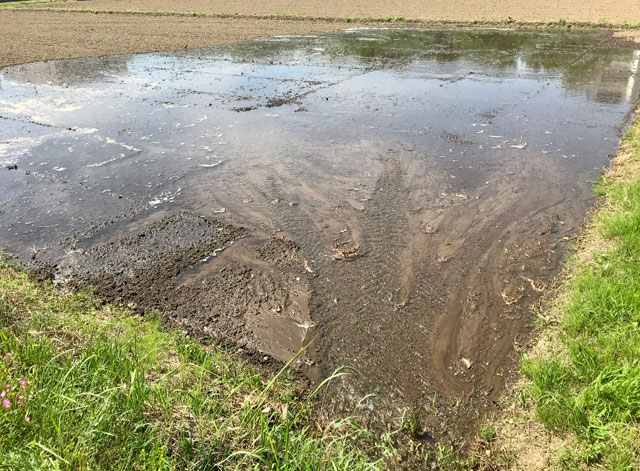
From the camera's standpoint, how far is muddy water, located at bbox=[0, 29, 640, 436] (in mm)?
3619

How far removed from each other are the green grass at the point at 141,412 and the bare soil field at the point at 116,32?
1442cm

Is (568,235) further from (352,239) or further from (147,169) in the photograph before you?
(147,169)

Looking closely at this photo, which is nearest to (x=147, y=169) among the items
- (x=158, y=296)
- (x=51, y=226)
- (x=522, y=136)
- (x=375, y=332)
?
(x=51, y=226)

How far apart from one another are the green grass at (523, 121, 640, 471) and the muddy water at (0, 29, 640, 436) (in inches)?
14.4

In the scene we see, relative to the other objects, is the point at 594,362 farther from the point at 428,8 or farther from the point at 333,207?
the point at 428,8

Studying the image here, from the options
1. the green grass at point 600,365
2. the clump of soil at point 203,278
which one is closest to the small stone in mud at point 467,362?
the green grass at point 600,365

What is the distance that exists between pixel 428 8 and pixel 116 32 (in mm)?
15257

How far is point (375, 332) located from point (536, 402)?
4.07 feet

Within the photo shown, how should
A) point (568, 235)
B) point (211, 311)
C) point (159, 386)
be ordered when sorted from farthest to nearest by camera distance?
1. point (568, 235)
2. point (211, 311)
3. point (159, 386)

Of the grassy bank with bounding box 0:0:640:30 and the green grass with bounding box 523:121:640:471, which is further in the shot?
the grassy bank with bounding box 0:0:640:30

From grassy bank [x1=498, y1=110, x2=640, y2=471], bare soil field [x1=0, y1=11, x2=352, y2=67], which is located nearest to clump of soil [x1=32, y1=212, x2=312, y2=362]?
grassy bank [x1=498, y1=110, x2=640, y2=471]

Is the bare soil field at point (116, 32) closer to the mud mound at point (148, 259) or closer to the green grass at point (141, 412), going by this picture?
the mud mound at point (148, 259)

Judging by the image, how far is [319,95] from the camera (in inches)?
397

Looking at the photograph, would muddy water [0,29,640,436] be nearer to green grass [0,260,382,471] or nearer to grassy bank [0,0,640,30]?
green grass [0,260,382,471]
